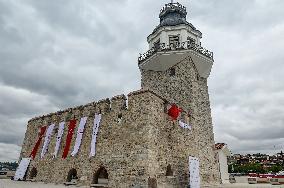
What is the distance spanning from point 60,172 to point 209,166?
9.93 m

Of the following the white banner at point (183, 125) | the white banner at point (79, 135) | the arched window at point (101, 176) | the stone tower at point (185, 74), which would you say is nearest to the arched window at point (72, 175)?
the white banner at point (79, 135)

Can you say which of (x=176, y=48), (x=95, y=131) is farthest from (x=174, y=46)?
(x=95, y=131)

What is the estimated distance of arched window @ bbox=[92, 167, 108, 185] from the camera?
12.8 m

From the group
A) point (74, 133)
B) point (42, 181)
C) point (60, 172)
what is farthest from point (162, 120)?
point (42, 181)

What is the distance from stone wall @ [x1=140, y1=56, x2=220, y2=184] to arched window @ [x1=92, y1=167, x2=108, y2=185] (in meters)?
5.78

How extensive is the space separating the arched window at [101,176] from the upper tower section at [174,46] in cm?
938

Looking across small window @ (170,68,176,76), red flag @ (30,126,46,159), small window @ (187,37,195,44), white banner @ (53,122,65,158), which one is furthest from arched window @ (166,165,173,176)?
small window @ (187,37,195,44)

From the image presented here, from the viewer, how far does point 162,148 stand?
42.1ft

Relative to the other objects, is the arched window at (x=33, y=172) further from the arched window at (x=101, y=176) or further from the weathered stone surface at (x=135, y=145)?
the arched window at (x=101, y=176)

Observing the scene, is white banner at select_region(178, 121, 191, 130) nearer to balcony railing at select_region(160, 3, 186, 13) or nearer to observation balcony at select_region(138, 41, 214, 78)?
observation balcony at select_region(138, 41, 214, 78)

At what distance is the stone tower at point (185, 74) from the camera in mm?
17734

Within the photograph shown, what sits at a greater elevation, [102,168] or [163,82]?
[163,82]

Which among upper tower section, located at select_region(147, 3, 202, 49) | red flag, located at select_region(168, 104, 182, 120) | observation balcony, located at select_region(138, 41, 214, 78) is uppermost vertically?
upper tower section, located at select_region(147, 3, 202, 49)

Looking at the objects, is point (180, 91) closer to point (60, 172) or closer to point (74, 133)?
point (74, 133)
